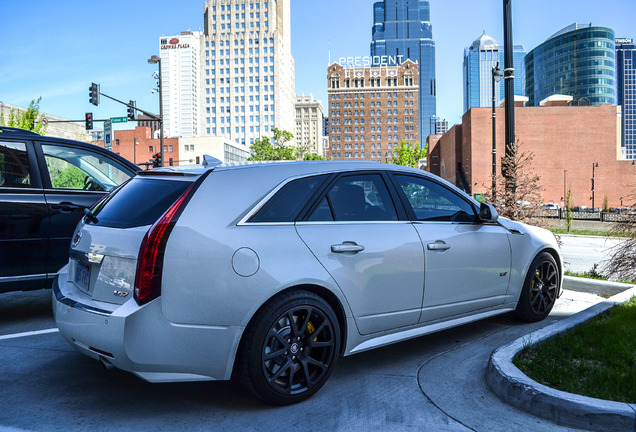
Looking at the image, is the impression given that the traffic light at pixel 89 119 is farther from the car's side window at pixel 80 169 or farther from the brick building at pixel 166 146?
the brick building at pixel 166 146

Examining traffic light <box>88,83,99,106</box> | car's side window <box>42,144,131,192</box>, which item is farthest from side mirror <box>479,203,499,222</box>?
traffic light <box>88,83,99,106</box>

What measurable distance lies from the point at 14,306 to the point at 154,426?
4225 millimetres

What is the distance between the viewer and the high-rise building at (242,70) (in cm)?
15162

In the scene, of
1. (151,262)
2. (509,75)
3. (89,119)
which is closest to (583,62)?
(89,119)

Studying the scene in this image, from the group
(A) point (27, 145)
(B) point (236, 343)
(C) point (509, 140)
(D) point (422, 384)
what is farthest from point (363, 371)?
(C) point (509, 140)

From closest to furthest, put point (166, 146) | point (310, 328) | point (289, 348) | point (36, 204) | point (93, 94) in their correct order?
point (289, 348), point (310, 328), point (36, 204), point (93, 94), point (166, 146)

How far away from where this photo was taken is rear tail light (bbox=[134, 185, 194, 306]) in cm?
300

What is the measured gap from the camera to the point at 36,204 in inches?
206

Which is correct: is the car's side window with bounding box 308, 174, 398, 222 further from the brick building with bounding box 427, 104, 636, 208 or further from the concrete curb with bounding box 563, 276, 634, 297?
the brick building with bounding box 427, 104, 636, 208

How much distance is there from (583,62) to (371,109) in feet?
223

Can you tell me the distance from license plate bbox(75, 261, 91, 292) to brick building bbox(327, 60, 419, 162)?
18125 centimetres

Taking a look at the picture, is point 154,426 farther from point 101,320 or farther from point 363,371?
point 363,371

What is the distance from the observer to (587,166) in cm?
7450

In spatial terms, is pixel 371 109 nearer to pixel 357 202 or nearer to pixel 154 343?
pixel 357 202
